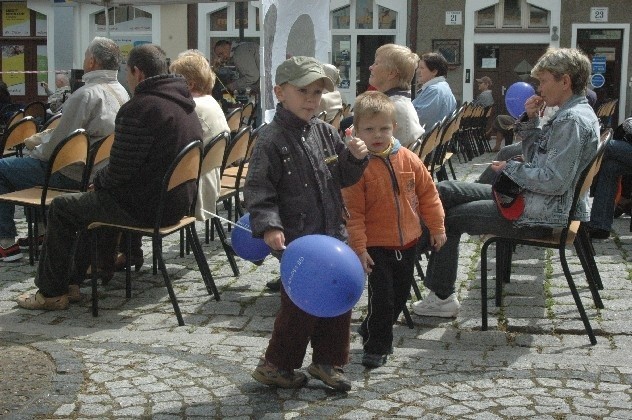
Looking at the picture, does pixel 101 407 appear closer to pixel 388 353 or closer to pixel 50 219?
pixel 388 353

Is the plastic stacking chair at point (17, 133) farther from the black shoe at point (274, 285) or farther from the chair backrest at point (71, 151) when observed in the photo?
the black shoe at point (274, 285)

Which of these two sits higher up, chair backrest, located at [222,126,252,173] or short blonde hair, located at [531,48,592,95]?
short blonde hair, located at [531,48,592,95]

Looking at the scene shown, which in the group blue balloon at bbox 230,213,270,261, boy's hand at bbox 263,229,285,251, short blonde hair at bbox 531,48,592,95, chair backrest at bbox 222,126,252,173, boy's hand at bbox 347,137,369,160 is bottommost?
blue balloon at bbox 230,213,270,261

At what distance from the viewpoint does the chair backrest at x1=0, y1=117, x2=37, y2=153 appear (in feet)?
30.0

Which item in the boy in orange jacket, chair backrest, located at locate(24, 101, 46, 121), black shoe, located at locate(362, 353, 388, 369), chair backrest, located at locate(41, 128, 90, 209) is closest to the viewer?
the boy in orange jacket

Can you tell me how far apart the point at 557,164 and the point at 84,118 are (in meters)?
3.47

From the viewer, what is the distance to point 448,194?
20.7ft

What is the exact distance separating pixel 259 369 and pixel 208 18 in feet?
71.9

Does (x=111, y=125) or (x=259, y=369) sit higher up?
(x=111, y=125)

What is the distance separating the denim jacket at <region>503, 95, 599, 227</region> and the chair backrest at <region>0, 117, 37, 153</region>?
192 inches

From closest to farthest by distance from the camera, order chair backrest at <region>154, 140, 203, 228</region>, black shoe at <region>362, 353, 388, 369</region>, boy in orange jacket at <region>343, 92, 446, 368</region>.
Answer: boy in orange jacket at <region>343, 92, 446, 368</region>, black shoe at <region>362, 353, 388, 369</region>, chair backrest at <region>154, 140, 203, 228</region>

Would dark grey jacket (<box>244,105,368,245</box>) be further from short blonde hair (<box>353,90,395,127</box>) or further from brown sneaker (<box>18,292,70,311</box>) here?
brown sneaker (<box>18,292,70,311</box>)

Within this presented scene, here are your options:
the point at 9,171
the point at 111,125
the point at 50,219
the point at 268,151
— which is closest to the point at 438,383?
the point at 268,151

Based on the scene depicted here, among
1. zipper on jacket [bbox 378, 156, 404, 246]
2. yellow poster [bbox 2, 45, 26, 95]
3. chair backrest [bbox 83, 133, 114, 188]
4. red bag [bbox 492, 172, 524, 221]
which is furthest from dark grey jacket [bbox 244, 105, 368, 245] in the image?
yellow poster [bbox 2, 45, 26, 95]
